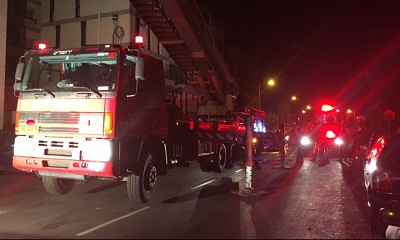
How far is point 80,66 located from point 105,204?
8.89ft

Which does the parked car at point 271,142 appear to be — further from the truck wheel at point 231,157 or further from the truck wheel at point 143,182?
the truck wheel at point 143,182

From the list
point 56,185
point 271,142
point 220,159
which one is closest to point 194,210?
point 56,185

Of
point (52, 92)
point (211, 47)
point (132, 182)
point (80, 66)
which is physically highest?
point (211, 47)

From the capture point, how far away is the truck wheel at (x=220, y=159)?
1141 centimetres

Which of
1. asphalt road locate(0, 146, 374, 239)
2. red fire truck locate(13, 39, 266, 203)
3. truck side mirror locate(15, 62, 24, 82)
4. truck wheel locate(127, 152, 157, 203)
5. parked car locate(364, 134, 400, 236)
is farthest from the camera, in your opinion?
truck wheel locate(127, 152, 157, 203)

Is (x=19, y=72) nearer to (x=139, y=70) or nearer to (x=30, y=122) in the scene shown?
(x=30, y=122)

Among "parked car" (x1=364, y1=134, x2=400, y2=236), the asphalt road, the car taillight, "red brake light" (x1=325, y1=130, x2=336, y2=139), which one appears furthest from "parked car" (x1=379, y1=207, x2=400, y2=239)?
"red brake light" (x1=325, y1=130, x2=336, y2=139)

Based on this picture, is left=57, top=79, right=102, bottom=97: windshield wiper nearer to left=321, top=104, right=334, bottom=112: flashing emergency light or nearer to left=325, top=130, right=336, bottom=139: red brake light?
left=321, top=104, right=334, bottom=112: flashing emergency light

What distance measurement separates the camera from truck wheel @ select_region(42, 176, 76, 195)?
7.44m

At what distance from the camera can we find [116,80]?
247 inches

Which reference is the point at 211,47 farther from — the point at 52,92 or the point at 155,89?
the point at 52,92

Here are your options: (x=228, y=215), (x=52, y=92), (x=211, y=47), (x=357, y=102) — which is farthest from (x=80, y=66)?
(x=357, y=102)

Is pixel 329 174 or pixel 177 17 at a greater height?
pixel 177 17

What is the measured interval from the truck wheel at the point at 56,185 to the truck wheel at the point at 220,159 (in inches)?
186
